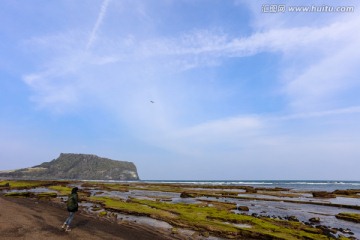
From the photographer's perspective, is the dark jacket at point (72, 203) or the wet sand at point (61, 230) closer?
the wet sand at point (61, 230)

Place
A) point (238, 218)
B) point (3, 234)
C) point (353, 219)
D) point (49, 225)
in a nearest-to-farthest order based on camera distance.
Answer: point (3, 234) → point (49, 225) → point (238, 218) → point (353, 219)

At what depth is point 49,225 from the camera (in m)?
25.3

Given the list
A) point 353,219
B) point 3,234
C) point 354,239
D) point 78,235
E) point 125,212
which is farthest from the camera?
point 353,219

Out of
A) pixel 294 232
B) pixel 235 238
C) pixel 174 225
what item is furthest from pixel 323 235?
pixel 174 225

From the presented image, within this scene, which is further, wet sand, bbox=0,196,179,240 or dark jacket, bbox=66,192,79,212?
dark jacket, bbox=66,192,79,212

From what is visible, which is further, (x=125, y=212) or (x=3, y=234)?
(x=125, y=212)

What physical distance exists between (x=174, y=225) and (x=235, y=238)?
7.54 meters

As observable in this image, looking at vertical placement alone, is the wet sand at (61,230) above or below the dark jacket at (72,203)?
below

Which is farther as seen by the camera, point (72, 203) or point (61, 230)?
point (61, 230)

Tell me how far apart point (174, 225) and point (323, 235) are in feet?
48.5

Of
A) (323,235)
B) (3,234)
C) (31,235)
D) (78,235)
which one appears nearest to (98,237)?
(78,235)

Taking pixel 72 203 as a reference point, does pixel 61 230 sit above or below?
below

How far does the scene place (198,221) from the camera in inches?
1276

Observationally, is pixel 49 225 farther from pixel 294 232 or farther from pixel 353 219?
pixel 353 219
